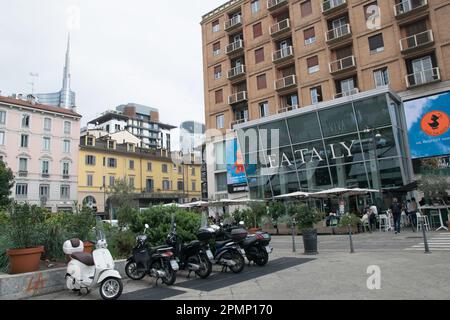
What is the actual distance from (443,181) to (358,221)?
4606mm

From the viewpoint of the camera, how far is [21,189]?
42.1m

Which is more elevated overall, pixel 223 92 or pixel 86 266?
pixel 223 92

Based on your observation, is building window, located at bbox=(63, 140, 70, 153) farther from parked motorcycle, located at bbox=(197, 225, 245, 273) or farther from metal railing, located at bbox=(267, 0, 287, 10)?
parked motorcycle, located at bbox=(197, 225, 245, 273)

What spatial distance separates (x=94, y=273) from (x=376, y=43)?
27.7 metres

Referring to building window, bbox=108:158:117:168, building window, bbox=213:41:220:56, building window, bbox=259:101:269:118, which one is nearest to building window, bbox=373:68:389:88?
building window, bbox=259:101:269:118

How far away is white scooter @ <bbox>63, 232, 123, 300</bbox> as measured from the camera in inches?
241

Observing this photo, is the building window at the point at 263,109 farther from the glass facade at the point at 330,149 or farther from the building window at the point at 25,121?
the building window at the point at 25,121

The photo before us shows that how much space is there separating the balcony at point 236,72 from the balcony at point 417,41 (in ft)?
49.0

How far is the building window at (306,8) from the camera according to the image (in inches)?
1239

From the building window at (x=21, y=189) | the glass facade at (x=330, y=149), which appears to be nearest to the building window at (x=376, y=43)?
the glass facade at (x=330, y=149)

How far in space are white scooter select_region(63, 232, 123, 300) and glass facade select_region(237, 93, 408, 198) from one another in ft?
63.6

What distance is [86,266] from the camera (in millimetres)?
6488
